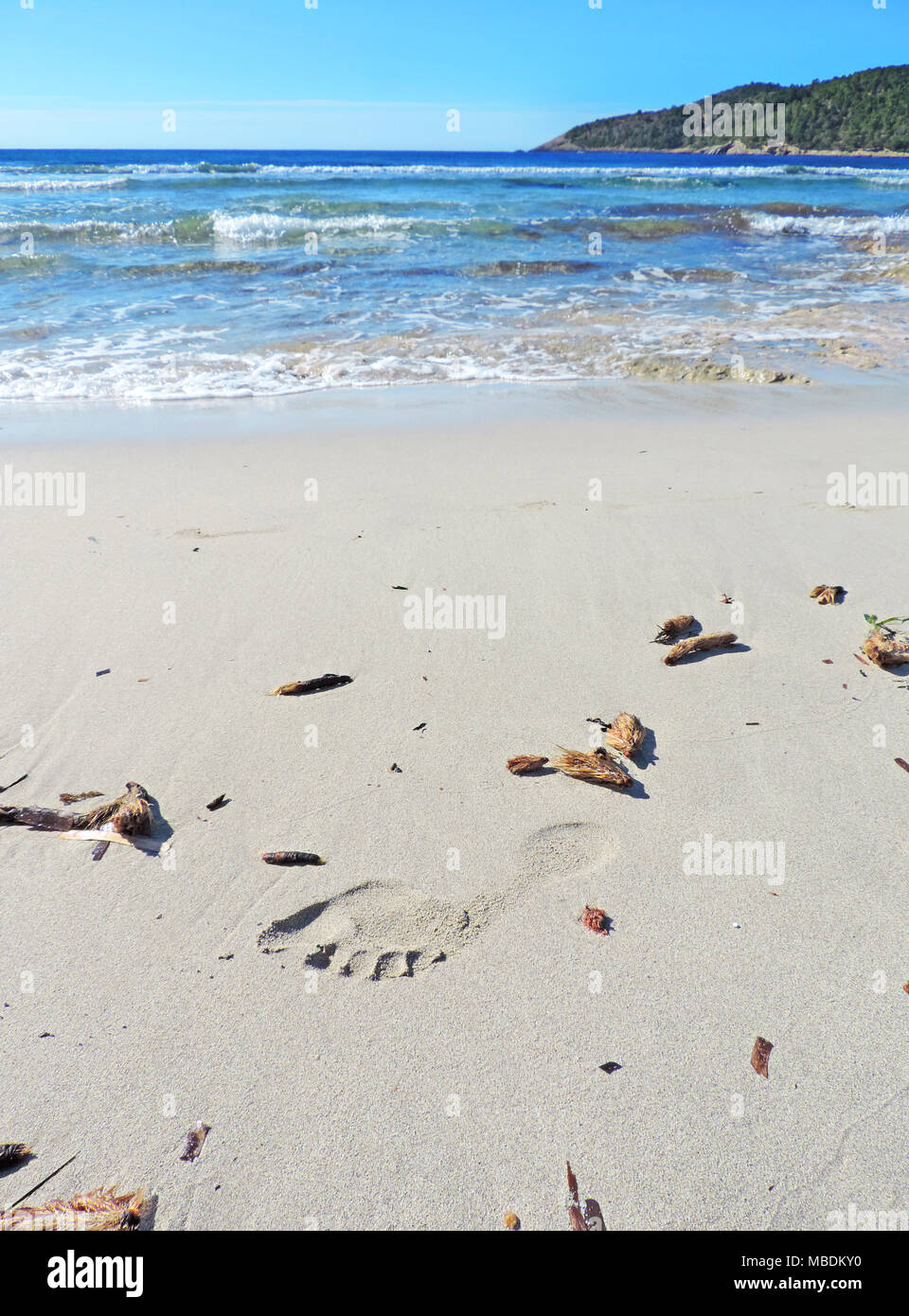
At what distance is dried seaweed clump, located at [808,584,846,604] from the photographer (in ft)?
10.7

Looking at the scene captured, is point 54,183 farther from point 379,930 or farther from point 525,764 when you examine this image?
point 379,930

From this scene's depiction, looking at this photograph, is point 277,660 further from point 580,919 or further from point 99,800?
point 580,919

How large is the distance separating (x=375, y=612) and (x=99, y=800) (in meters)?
1.35

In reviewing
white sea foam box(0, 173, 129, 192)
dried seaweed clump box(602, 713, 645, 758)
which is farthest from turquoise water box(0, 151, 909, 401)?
dried seaweed clump box(602, 713, 645, 758)

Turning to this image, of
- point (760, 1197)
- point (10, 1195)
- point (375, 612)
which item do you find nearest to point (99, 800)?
point (10, 1195)

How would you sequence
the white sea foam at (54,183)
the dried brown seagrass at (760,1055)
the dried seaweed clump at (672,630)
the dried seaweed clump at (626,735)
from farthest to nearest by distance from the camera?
1. the white sea foam at (54,183)
2. the dried seaweed clump at (672,630)
3. the dried seaweed clump at (626,735)
4. the dried brown seagrass at (760,1055)

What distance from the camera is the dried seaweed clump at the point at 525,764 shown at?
2.38 meters

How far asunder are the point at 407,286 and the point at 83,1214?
12678mm

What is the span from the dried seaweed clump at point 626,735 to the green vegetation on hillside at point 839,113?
9293cm

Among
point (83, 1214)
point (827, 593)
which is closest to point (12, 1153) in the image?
point (83, 1214)

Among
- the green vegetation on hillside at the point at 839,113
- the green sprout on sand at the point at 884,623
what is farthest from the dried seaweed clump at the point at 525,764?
the green vegetation on hillside at the point at 839,113

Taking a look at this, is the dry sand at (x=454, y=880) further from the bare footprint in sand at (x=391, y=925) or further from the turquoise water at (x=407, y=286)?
the turquoise water at (x=407, y=286)

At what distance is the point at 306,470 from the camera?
4.79 meters

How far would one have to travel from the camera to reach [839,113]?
250 feet
